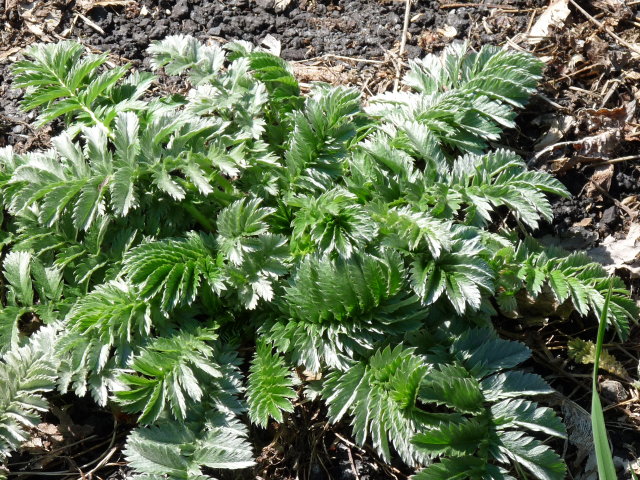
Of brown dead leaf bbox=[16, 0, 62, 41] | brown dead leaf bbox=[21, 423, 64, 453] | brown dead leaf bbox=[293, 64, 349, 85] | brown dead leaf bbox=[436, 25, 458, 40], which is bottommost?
brown dead leaf bbox=[21, 423, 64, 453]

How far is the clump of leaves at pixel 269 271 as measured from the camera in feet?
8.54

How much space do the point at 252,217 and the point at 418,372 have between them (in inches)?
31.8

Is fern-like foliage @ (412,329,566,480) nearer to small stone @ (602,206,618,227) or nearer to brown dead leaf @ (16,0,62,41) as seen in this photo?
small stone @ (602,206,618,227)

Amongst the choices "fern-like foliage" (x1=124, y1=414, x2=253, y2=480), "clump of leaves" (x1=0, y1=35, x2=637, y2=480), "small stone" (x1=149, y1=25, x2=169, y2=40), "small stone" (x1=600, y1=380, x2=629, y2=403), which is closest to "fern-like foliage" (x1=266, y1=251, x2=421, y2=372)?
"clump of leaves" (x1=0, y1=35, x2=637, y2=480)

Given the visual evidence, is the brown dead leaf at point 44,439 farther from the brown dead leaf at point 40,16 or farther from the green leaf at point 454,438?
the brown dead leaf at point 40,16

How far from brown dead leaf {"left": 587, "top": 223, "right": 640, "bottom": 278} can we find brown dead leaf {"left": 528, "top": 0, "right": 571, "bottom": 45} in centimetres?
119

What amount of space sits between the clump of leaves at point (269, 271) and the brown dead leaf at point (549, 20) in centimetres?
89

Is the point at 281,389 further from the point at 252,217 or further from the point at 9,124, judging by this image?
the point at 9,124

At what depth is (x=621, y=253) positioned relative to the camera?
3395 millimetres

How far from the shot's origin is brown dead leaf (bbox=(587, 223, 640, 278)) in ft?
10.9

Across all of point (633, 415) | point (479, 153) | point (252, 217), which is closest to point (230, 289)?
point (252, 217)

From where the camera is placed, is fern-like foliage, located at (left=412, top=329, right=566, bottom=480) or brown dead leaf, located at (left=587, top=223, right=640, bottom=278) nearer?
fern-like foliage, located at (left=412, top=329, right=566, bottom=480)

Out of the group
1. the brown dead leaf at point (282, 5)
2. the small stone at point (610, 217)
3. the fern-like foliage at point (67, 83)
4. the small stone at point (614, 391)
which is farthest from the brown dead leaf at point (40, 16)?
the small stone at point (614, 391)

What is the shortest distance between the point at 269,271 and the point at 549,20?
234cm
